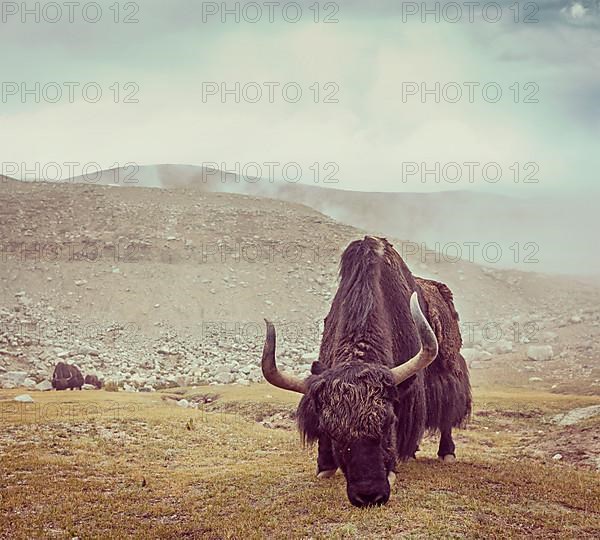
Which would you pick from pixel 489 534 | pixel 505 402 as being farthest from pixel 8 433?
pixel 505 402

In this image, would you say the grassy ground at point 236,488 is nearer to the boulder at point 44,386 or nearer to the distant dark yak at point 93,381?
the boulder at point 44,386

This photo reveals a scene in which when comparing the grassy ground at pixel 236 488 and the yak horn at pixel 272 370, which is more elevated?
the yak horn at pixel 272 370

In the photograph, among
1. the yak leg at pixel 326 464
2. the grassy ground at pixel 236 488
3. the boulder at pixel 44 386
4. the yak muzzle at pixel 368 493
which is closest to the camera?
the yak muzzle at pixel 368 493

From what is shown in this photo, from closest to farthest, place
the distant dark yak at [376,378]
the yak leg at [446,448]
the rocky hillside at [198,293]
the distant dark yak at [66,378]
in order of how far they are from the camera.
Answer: the distant dark yak at [376,378] → the yak leg at [446,448] → the distant dark yak at [66,378] → the rocky hillside at [198,293]

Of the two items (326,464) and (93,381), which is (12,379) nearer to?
(93,381)

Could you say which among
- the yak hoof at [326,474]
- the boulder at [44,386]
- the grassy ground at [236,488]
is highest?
the yak hoof at [326,474]

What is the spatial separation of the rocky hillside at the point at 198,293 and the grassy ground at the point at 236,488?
17.2 m

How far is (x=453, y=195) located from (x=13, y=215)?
95748 millimetres

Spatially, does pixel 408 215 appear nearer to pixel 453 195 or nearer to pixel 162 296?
pixel 453 195

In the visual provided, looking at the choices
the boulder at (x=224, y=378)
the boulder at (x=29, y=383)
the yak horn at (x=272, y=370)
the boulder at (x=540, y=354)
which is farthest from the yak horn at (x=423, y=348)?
the boulder at (x=540, y=354)

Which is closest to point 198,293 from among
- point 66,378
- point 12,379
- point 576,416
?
point 12,379

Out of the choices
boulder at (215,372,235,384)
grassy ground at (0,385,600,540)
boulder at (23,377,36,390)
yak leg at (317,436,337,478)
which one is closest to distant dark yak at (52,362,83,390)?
boulder at (23,377,36,390)

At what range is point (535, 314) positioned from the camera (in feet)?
190

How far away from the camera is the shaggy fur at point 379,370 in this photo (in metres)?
7.07
